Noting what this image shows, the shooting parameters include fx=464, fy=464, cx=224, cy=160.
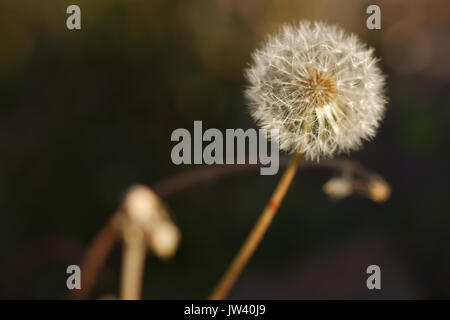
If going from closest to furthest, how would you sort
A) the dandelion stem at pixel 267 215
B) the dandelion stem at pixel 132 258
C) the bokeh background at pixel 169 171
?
the dandelion stem at pixel 267 215 < the dandelion stem at pixel 132 258 < the bokeh background at pixel 169 171

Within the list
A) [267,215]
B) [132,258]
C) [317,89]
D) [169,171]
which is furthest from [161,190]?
[169,171]

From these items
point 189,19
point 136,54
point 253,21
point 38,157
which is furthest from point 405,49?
point 38,157

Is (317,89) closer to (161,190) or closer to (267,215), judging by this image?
(267,215)

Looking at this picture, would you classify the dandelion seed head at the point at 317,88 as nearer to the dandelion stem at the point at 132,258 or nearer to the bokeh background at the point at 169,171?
the dandelion stem at the point at 132,258

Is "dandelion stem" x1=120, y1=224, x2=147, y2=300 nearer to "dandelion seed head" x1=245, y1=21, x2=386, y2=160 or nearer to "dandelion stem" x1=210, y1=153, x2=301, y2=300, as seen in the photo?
"dandelion stem" x1=210, y1=153, x2=301, y2=300

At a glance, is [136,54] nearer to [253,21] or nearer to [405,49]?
[253,21]

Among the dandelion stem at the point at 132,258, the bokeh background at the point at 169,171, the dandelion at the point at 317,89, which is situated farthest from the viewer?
the bokeh background at the point at 169,171

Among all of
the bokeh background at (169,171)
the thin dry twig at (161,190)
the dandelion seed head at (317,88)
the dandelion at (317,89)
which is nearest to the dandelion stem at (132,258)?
the thin dry twig at (161,190)
